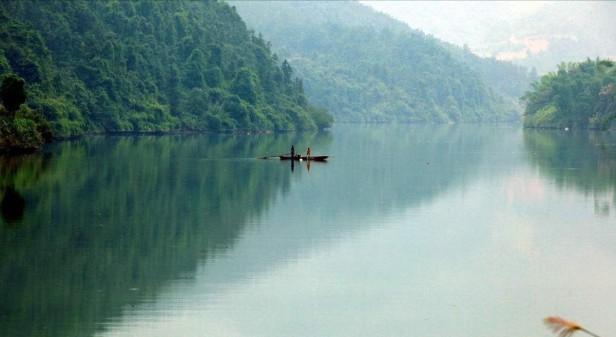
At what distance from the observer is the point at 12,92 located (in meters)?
68.1

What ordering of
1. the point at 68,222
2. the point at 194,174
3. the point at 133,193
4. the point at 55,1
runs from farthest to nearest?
1. the point at 55,1
2. the point at 194,174
3. the point at 133,193
4. the point at 68,222

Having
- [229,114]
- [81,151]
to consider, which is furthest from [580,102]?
[81,151]

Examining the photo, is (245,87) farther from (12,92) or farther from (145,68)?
(12,92)

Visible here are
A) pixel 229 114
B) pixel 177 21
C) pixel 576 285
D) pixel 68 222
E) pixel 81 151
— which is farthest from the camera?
pixel 177 21

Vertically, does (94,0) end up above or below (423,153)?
above

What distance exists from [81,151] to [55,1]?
5390 cm

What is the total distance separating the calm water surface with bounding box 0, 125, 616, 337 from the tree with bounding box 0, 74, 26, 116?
11208 mm

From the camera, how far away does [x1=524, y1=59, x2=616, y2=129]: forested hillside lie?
147 meters

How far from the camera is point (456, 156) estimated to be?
7994cm

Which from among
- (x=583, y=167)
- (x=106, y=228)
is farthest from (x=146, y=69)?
(x=106, y=228)

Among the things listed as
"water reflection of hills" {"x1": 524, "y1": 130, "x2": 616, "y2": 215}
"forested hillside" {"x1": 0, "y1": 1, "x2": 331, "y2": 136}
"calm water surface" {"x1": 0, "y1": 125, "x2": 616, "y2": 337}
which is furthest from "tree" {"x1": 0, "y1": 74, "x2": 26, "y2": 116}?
"water reflection of hills" {"x1": 524, "y1": 130, "x2": 616, "y2": 215}

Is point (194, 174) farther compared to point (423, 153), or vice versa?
point (423, 153)

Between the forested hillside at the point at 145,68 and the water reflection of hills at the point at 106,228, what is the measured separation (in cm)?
3407

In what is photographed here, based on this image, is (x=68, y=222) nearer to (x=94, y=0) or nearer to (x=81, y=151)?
(x=81, y=151)
